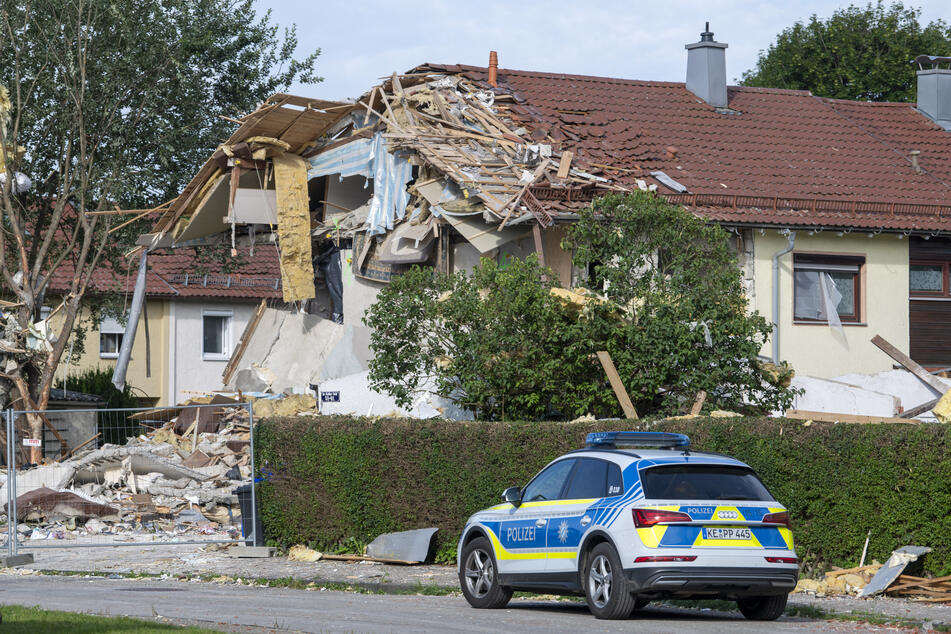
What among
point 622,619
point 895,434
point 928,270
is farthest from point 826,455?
point 928,270

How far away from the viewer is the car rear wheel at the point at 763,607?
11914 millimetres

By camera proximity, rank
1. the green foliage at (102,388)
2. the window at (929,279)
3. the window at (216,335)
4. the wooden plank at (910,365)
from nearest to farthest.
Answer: the wooden plank at (910,365) < the window at (929,279) < the green foliage at (102,388) < the window at (216,335)

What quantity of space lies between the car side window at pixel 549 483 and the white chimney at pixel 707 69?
16.7m

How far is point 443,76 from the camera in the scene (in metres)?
25.3

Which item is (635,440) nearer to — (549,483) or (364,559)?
(549,483)

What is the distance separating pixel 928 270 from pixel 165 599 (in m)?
15.9

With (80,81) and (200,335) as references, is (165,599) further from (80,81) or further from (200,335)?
(200,335)

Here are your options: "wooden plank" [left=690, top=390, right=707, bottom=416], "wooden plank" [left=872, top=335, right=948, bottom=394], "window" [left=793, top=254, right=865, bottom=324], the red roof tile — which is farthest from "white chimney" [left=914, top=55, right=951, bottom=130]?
the red roof tile

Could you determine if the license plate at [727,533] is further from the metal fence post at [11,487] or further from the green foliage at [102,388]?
the green foliage at [102,388]

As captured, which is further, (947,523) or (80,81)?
(80,81)

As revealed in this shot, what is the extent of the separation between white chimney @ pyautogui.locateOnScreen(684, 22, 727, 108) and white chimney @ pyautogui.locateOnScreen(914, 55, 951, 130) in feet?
15.0

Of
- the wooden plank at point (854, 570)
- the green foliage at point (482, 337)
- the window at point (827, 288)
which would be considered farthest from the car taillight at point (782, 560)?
the window at point (827, 288)

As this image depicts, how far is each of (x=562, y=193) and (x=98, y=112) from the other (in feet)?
50.8

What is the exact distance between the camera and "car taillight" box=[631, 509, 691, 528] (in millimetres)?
11375
